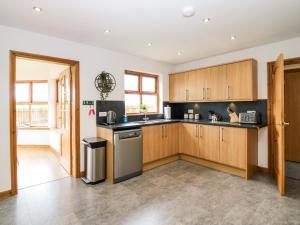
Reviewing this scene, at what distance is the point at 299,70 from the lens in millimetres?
3959

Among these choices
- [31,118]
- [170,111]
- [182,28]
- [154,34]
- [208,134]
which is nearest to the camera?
[182,28]

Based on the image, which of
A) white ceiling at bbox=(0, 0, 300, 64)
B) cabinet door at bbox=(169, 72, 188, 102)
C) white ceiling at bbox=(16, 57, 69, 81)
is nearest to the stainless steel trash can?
white ceiling at bbox=(0, 0, 300, 64)

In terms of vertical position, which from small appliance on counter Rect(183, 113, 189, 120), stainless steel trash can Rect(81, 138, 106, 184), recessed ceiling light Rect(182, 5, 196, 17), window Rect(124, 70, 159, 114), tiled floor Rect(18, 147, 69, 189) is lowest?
tiled floor Rect(18, 147, 69, 189)

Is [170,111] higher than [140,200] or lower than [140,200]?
higher

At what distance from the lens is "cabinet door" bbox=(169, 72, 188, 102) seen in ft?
15.0

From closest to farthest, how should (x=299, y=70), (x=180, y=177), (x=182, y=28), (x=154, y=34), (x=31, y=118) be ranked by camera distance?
1. (x=182, y=28)
2. (x=154, y=34)
3. (x=180, y=177)
4. (x=299, y=70)
5. (x=31, y=118)

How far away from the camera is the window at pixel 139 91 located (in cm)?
430

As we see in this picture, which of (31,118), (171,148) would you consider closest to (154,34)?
(171,148)

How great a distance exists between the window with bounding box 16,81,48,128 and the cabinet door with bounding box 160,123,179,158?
418 cm

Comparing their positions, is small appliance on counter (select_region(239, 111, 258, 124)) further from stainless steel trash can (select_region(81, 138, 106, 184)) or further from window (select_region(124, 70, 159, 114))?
stainless steel trash can (select_region(81, 138, 106, 184))

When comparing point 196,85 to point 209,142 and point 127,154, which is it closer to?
point 209,142

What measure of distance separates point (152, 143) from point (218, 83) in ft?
6.47

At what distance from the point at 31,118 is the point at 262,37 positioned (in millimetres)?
6667

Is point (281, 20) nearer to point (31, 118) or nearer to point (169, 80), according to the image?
point (169, 80)
